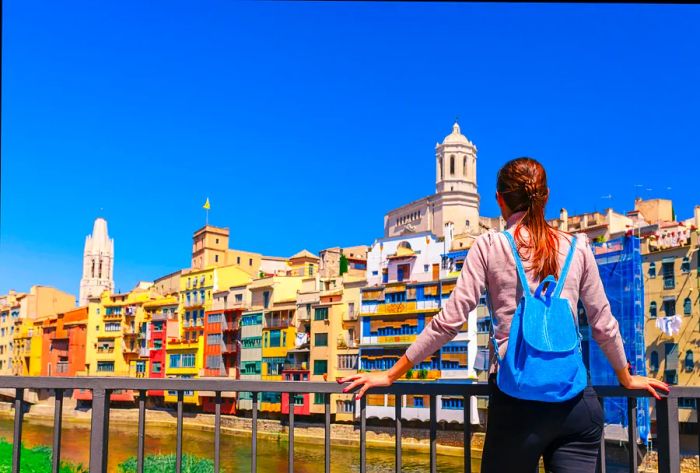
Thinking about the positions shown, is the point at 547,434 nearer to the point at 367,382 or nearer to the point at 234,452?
the point at 367,382

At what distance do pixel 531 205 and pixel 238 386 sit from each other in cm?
156

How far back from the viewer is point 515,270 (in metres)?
3.17

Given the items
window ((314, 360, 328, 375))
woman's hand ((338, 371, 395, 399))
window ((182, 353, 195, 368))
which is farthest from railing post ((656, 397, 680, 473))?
window ((182, 353, 195, 368))

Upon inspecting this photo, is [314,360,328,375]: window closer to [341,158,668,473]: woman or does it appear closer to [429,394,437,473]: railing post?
[429,394,437,473]: railing post

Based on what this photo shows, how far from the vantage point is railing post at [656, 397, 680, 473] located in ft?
12.8

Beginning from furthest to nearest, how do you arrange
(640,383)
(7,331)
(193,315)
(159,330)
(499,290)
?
1. (7,331)
2. (159,330)
3. (193,315)
4. (640,383)
5. (499,290)

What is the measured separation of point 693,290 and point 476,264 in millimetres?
38489

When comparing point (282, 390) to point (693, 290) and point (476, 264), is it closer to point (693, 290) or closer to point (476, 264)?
point (476, 264)

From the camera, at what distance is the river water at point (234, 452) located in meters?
35.9

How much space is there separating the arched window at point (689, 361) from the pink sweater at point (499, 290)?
37775 mm

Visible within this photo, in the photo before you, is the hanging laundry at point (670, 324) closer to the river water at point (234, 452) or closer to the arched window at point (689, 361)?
the arched window at point (689, 361)

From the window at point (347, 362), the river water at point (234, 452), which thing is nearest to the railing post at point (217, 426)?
the river water at point (234, 452)

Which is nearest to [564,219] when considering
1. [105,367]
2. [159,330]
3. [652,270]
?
[652,270]

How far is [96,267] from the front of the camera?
151000 mm
